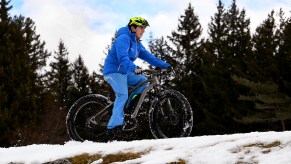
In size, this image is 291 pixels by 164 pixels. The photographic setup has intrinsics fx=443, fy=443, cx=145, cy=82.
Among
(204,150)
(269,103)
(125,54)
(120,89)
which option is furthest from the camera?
(269,103)

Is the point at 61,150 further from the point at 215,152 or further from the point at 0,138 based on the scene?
the point at 0,138

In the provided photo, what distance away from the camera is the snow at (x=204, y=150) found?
444 cm

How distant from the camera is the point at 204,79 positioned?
3969 cm

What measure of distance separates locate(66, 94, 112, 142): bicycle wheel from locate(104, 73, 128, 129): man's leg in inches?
14.9

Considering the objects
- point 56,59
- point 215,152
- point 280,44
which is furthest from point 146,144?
point 56,59

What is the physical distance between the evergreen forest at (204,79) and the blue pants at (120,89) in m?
19.4

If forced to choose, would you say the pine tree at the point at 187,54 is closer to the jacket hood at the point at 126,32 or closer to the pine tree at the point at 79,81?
the pine tree at the point at 79,81

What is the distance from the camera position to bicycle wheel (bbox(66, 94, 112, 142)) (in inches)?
307

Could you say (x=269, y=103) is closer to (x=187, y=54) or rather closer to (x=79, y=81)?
(x=187, y=54)

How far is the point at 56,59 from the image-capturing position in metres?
54.2

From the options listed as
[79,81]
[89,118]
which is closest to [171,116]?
[89,118]

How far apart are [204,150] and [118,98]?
288cm

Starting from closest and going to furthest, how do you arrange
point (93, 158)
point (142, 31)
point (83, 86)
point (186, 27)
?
1. point (93, 158)
2. point (142, 31)
3. point (186, 27)
4. point (83, 86)

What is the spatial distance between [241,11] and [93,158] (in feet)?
140
